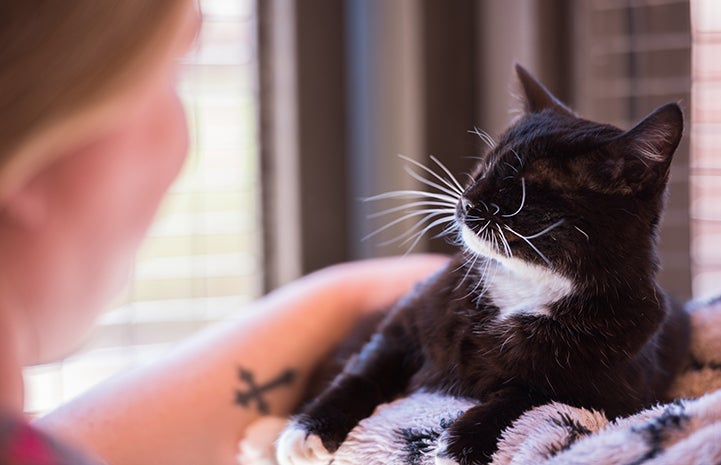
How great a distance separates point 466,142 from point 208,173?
0.63m

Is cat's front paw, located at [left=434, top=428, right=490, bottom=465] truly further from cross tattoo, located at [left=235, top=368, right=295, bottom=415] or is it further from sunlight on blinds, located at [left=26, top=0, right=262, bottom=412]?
sunlight on blinds, located at [left=26, top=0, right=262, bottom=412]

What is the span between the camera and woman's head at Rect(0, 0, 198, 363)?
1.83 feet

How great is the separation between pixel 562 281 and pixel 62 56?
1.85 feet

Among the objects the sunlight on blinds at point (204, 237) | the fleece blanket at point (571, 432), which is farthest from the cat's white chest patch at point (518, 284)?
the sunlight on blinds at point (204, 237)

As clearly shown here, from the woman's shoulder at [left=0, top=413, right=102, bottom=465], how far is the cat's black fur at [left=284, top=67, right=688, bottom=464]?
1.23 ft

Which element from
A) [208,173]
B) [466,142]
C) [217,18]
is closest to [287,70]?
[217,18]

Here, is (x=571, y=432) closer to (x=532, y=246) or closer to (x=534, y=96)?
(x=532, y=246)

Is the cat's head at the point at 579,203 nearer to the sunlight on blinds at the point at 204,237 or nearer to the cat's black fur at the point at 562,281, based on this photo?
the cat's black fur at the point at 562,281

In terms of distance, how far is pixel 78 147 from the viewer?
0.63 meters

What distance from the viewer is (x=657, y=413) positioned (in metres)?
0.73

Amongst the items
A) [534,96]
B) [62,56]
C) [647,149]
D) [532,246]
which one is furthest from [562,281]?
[62,56]

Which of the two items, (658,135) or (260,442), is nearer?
(658,135)

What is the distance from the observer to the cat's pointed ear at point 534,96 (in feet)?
3.34

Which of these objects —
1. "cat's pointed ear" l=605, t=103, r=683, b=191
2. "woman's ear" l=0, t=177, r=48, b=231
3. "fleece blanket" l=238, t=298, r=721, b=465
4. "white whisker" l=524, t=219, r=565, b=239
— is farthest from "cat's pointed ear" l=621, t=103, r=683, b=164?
"woman's ear" l=0, t=177, r=48, b=231
